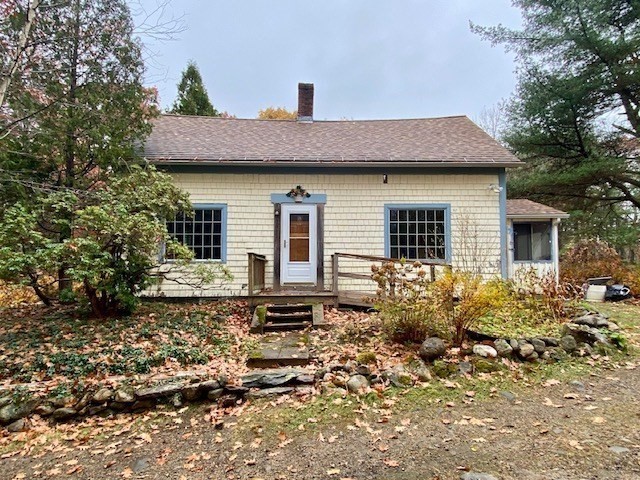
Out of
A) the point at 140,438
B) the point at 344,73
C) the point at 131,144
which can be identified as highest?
the point at 344,73

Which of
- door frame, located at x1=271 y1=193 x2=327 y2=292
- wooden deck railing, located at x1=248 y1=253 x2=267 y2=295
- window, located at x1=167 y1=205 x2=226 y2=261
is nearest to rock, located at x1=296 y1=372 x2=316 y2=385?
wooden deck railing, located at x1=248 y1=253 x2=267 y2=295

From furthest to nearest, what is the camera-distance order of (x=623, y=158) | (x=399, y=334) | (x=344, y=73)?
(x=344, y=73) < (x=623, y=158) < (x=399, y=334)

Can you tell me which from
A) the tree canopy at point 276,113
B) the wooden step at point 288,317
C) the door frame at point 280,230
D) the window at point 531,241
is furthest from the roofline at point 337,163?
the tree canopy at point 276,113

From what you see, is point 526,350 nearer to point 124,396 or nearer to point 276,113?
point 124,396

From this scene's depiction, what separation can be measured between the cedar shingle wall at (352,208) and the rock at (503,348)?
3917 millimetres

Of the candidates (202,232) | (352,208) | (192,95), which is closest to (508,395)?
(352,208)

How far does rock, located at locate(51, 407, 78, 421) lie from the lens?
4.00 metres

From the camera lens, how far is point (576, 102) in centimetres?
1204

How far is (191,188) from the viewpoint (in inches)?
342

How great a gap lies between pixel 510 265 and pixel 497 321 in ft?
12.0

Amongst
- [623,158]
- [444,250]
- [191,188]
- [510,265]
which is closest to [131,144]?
[191,188]

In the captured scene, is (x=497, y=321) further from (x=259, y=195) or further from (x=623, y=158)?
(x=623, y=158)

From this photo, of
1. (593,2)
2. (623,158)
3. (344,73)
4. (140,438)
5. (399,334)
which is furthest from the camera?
(344,73)

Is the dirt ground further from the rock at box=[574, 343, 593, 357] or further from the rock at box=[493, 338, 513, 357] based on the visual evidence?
the rock at box=[574, 343, 593, 357]
